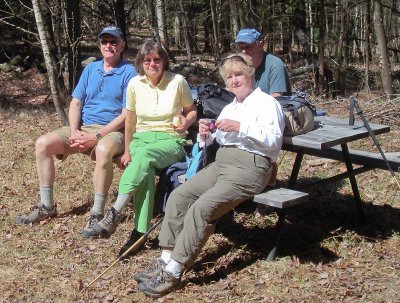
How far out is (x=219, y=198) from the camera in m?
4.19

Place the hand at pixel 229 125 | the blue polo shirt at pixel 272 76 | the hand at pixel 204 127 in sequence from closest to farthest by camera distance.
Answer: the hand at pixel 229 125, the hand at pixel 204 127, the blue polo shirt at pixel 272 76

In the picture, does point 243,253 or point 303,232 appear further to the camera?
point 303,232

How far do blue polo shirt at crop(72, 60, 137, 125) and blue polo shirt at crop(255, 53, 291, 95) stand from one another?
1.15m

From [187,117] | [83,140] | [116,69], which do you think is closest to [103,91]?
[116,69]

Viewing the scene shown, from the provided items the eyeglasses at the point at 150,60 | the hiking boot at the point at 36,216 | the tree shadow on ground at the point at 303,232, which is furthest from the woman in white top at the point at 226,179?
the hiking boot at the point at 36,216

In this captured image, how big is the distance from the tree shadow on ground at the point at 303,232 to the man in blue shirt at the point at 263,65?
Result: 1.08m

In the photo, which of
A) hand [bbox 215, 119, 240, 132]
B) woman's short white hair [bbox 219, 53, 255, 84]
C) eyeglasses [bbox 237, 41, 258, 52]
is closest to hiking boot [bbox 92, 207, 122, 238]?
hand [bbox 215, 119, 240, 132]

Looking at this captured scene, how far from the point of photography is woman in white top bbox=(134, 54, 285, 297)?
13.6 ft

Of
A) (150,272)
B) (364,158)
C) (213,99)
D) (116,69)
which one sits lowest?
(150,272)

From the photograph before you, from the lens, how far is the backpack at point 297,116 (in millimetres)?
4605

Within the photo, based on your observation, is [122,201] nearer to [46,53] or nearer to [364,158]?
[364,158]

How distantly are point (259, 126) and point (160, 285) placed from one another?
1250 millimetres

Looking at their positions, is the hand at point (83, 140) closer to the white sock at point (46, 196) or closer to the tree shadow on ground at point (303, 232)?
the white sock at point (46, 196)

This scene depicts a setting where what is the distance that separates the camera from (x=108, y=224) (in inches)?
198
